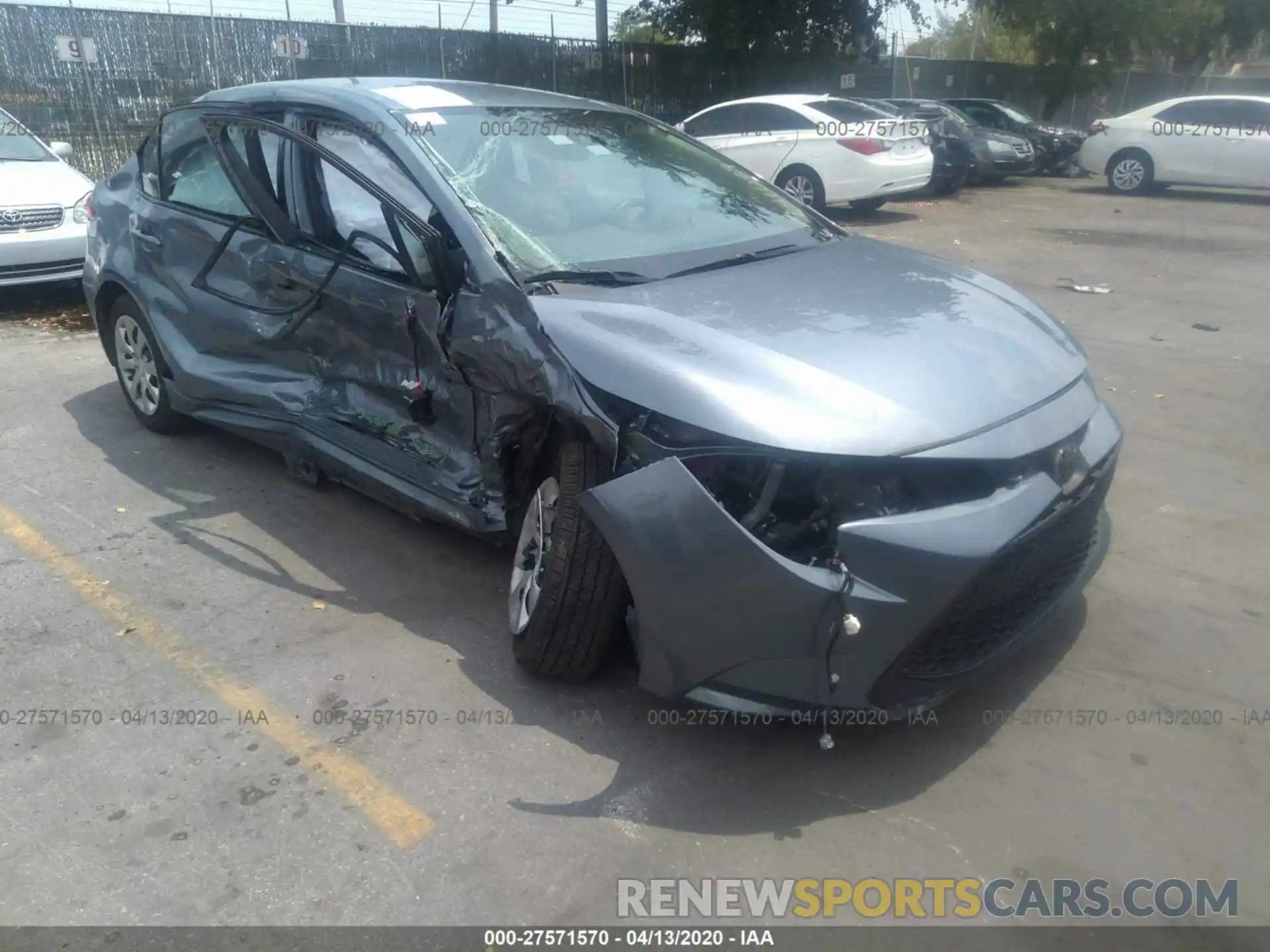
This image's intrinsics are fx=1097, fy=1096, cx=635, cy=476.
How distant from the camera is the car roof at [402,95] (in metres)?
4.16

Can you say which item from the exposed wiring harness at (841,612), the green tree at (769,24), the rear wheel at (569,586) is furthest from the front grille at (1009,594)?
the green tree at (769,24)

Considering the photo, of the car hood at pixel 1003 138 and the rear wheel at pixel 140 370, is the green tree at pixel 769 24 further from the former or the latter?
the rear wheel at pixel 140 370

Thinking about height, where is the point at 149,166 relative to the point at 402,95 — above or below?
below

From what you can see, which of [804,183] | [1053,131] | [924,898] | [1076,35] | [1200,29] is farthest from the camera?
[1200,29]

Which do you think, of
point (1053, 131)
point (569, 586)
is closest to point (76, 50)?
point (569, 586)

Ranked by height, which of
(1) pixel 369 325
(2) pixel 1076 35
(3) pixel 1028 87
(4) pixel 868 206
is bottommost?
(4) pixel 868 206

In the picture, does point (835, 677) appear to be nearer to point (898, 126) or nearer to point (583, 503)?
point (583, 503)

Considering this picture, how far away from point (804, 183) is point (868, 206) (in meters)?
1.69

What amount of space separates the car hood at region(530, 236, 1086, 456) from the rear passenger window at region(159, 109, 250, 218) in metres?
2.24

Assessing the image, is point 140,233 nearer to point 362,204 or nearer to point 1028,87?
point 362,204

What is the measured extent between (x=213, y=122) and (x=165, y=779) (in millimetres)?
3063

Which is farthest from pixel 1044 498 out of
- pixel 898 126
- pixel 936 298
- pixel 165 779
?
pixel 898 126

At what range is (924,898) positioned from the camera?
262cm

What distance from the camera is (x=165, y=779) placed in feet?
10.1
